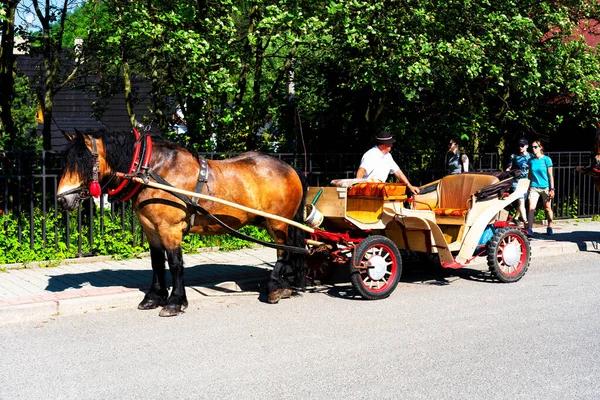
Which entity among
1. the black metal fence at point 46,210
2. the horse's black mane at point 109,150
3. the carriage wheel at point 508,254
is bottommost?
the carriage wheel at point 508,254

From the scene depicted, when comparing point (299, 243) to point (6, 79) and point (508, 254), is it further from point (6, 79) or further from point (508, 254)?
point (6, 79)

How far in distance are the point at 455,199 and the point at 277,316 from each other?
331 cm

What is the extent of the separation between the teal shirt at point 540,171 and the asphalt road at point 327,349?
5.27m

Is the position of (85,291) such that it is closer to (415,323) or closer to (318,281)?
(318,281)

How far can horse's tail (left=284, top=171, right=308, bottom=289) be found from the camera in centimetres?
862

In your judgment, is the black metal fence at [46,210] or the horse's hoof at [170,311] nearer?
the horse's hoof at [170,311]

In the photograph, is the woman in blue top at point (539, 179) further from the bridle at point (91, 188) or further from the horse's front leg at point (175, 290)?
the bridle at point (91, 188)

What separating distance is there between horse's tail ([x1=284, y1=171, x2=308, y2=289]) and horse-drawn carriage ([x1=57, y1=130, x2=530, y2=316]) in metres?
0.01

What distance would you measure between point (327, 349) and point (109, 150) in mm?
3055

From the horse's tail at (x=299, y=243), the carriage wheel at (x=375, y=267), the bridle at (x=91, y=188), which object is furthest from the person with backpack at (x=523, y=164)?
the bridle at (x=91, y=188)

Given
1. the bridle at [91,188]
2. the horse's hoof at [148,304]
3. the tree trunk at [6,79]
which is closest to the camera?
the bridle at [91,188]

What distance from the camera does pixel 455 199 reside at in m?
9.91

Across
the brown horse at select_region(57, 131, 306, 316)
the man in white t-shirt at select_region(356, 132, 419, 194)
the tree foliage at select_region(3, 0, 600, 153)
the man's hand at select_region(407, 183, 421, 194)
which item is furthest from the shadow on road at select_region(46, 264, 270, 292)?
the tree foliage at select_region(3, 0, 600, 153)

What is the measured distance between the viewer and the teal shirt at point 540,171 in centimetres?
1400
